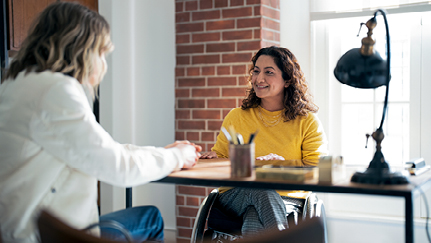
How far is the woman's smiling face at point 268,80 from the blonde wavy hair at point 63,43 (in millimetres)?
1326

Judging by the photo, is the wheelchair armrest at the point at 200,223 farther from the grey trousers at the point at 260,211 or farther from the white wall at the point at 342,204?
the white wall at the point at 342,204

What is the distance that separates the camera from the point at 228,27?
11.1 feet

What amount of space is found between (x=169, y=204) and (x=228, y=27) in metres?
1.58

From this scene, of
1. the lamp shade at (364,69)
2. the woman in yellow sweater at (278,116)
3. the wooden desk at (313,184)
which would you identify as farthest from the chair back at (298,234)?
the woman in yellow sweater at (278,116)

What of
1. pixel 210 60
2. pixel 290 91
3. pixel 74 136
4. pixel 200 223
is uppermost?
pixel 210 60

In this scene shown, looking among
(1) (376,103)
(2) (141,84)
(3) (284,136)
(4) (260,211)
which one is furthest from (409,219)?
(2) (141,84)

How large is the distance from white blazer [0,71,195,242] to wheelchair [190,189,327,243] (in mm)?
803

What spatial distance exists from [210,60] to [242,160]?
2.02m

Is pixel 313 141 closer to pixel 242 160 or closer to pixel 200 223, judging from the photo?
pixel 200 223

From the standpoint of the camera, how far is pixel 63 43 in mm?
1408

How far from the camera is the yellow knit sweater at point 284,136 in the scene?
2471 mm

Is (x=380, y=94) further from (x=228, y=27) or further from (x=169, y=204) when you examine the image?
(x=169, y=204)

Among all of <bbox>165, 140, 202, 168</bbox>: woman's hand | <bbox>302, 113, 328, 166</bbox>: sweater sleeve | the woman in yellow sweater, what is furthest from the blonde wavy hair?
<bbox>302, 113, 328, 166</bbox>: sweater sleeve

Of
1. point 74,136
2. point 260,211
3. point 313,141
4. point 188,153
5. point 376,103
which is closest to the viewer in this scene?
point 74,136
